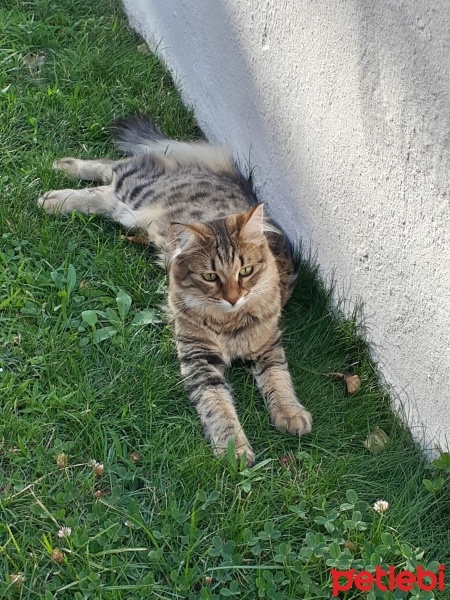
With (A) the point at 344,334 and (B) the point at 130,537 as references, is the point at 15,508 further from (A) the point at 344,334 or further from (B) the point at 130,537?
(A) the point at 344,334

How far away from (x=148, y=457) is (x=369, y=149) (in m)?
1.40

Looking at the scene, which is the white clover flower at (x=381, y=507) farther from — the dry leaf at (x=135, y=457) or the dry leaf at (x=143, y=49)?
the dry leaf at (x=143, y=49)

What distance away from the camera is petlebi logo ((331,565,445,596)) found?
7.36ft

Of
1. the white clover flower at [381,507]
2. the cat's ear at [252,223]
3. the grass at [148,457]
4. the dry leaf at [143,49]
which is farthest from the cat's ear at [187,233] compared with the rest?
the dry leaf at [143,49]

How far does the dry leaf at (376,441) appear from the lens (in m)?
2.76

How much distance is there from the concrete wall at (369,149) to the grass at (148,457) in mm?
241

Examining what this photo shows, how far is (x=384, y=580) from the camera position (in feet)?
7.46

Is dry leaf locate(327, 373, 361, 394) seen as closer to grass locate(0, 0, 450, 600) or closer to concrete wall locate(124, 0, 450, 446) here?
grass locate(0, 0, 450, 600)

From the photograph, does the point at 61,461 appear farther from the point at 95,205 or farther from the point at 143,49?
the point at 143,49

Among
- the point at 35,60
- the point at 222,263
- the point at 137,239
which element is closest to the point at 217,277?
the point at 222,263

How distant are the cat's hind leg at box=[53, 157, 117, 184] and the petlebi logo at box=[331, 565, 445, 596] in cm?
245

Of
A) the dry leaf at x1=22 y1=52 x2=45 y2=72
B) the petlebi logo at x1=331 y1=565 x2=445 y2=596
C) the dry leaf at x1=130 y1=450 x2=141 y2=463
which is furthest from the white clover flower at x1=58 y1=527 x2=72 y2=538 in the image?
the dry leaf at x1=22 y1=52 x2=45 y2=72

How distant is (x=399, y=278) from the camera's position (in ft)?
8.87

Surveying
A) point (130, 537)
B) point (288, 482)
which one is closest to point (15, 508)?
point (130, 537)
